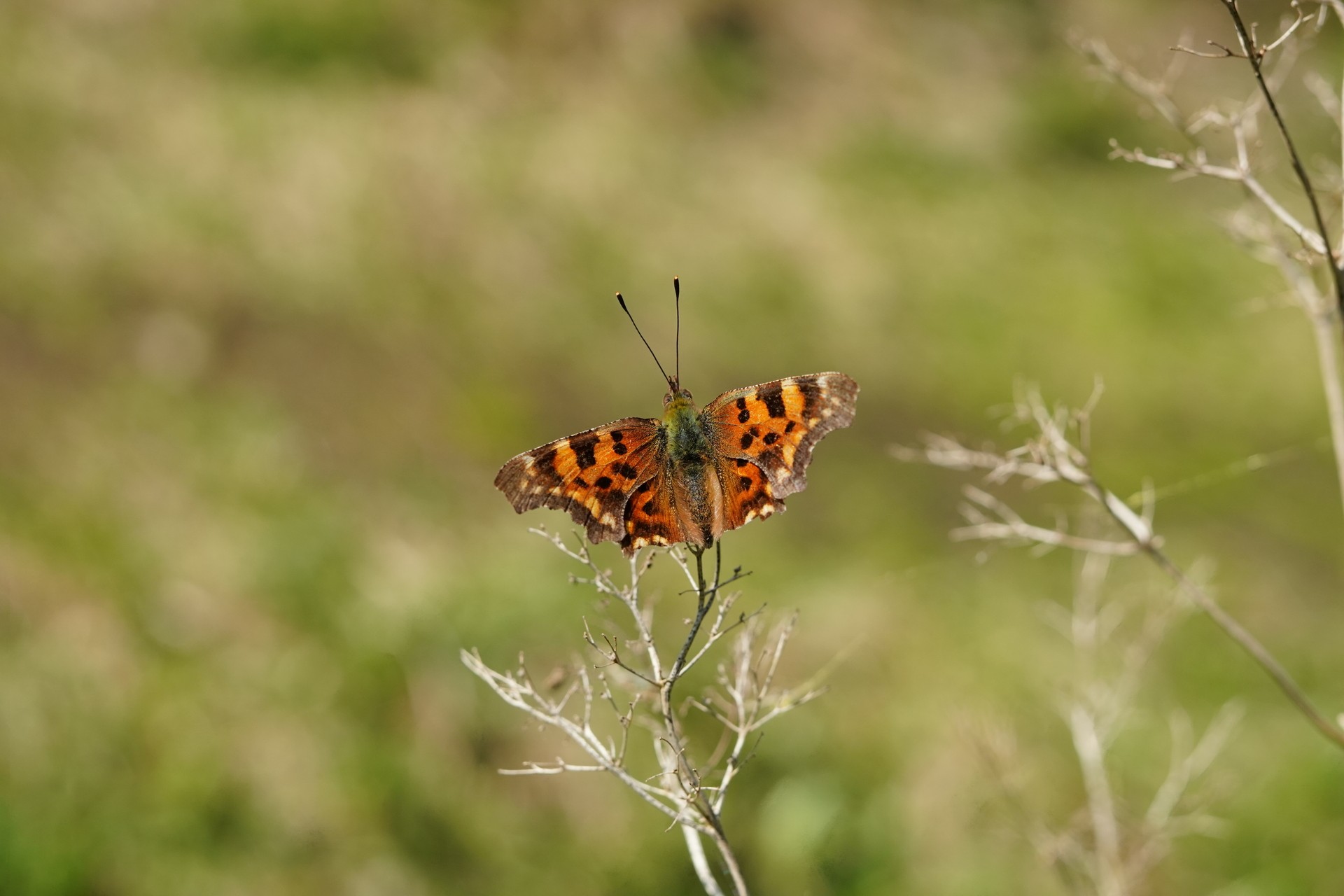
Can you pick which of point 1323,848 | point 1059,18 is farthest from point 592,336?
point 1059,18

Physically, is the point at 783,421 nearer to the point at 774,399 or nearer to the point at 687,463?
the point at 774,399

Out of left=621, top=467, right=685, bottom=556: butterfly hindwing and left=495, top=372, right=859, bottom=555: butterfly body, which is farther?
left=495, top=372, right=859, bottom=555: butterfly body

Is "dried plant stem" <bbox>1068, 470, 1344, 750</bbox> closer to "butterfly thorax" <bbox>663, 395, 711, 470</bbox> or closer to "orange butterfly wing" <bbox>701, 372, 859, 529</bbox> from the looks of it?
"orange butterfly wing" <bbox>701, 372, 859, 529</bbox>

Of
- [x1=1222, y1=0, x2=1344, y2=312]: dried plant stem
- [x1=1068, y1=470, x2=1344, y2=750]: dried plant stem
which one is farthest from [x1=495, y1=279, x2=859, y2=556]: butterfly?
[x1=1222, y1=0, x2=1344, y2=312]: dried plant stem

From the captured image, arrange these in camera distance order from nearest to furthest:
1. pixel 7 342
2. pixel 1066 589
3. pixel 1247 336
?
pixel 7 342 → pixel 1066 589 → pixel 1247 336

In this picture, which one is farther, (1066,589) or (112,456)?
(1066,589)

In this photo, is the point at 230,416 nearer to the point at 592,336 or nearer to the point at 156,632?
the point at 156,632

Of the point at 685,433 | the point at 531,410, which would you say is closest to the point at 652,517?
the point at 685,433

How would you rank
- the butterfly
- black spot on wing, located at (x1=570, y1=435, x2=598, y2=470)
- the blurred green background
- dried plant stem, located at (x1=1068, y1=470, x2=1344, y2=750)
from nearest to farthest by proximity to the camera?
dried plant stem, located at (x1=1068, y1=470, x2=1344, y2=750) → the butterfly → black spot on wing, located at (x1=570, y1=435, x2=598, y2=470) → the blurred green background
